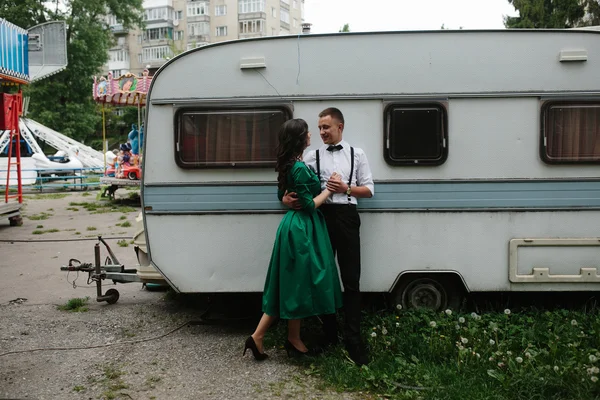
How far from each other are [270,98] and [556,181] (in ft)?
8.98

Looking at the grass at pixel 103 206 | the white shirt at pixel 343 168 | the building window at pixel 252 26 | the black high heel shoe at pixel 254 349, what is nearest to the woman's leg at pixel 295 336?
the black high heel shoe at pixel 254 349

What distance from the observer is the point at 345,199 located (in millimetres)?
4926

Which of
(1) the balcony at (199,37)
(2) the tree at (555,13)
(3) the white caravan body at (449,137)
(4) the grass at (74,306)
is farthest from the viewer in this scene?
(1) the balcony at (199,37)

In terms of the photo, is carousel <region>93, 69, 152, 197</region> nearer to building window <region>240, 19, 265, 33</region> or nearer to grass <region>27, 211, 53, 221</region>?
grass <region>27, 211, 53, 221</region>

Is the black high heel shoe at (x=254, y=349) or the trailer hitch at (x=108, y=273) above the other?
the trailer hitch at (x=108, y=273)

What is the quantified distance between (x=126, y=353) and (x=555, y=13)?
21.8 meters

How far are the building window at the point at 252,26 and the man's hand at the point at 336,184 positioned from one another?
56.5 meters

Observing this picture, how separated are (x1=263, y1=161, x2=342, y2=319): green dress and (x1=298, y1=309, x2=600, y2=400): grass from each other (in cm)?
51

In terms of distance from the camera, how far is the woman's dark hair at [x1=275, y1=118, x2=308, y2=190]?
470 centimetres

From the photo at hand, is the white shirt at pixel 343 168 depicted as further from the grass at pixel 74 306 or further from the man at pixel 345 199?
the grass at pixel 74 306

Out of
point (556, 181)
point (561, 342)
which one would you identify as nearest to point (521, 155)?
point (556, 181)

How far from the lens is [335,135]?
491cm

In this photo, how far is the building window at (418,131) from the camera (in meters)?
5.45

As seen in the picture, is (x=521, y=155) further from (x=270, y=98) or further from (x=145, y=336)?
(x=145, y=336)
